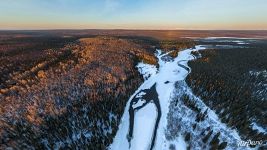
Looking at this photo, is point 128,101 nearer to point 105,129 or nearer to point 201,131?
point 105,129

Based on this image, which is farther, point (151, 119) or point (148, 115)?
point (148, 115)

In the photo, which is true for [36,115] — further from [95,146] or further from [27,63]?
[27,63]

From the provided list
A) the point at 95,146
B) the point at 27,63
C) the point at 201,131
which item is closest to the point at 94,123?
the point at 95,146

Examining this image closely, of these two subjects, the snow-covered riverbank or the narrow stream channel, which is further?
the narrow stream channel

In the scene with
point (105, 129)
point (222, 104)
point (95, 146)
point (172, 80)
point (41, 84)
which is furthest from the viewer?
point (172, 80)

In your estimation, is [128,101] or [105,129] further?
[128,101]

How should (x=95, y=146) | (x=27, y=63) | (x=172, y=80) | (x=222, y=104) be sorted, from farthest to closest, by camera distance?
(x=27, y=63) < (x=172, y=80) < (x=222, y=104) < (x=95, y=146)

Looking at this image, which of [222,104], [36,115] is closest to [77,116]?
[36,115]

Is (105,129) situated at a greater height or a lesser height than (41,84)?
lesser

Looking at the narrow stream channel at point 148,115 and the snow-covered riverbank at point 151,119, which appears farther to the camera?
the narrow stream channel at point 148,115
